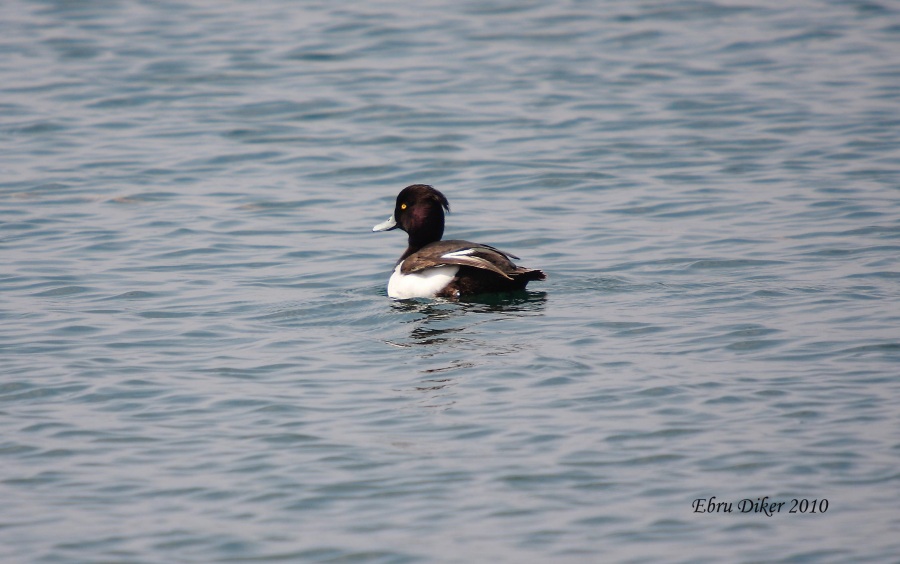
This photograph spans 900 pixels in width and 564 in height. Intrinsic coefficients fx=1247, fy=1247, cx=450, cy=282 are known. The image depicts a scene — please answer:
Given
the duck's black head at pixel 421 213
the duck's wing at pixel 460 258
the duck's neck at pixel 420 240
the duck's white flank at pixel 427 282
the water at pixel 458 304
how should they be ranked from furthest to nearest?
the duck's neck at pixel 420 240
the duck's black head at pixel 421 213
the duck's white flank at pixel 427 282
the duck's wing at pixel 460 258
the water at pixel 458 304

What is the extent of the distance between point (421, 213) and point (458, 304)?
1.42 m

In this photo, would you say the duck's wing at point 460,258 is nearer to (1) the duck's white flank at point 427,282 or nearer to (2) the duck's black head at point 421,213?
(1) the duck's white flank at point 427,282

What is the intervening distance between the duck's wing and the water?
0.34m

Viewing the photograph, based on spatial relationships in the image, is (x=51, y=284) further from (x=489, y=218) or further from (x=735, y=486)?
(x=735, y=486)

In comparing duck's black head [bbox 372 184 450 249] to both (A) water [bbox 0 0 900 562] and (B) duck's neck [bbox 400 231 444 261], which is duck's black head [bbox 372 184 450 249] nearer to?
(B) duck's neck [bbox 400 231 444 261]

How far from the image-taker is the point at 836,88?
1858 centimetres

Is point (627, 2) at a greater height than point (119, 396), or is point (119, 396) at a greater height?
point (627, 2)

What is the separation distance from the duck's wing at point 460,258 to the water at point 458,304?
343 mm

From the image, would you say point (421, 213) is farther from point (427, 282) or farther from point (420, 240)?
point (427, 282)

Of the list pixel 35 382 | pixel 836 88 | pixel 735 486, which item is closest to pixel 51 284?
pixel 35 382

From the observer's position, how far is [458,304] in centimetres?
1018

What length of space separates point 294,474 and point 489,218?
7.00 m

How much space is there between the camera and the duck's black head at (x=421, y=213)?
37.0 ft

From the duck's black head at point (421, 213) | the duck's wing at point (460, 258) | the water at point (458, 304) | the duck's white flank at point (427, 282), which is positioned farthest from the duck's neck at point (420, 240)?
the duck's white flank at point (427, 282)
